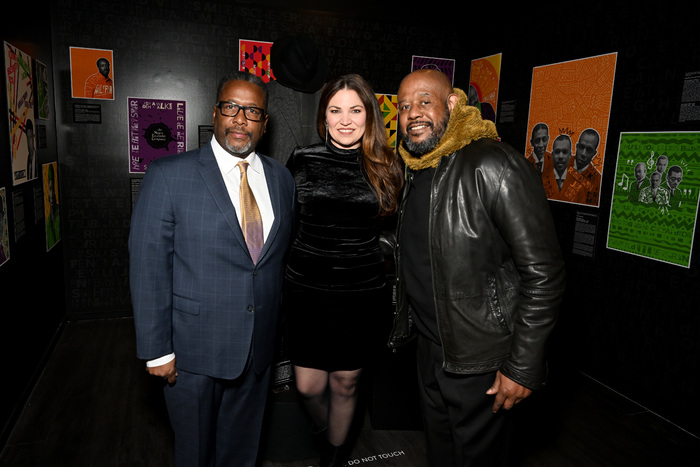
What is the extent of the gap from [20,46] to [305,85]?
1.82 m

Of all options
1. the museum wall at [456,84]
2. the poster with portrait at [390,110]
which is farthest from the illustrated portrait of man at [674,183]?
the poster with portrait at [390,110]

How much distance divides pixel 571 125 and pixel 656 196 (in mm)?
881

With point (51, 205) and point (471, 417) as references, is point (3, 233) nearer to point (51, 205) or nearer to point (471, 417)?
point (51, 205)

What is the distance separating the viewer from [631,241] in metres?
3.05

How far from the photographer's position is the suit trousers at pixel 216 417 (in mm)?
1725

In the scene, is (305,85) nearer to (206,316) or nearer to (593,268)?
(206,316)

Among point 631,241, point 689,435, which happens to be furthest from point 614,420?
point 631,241

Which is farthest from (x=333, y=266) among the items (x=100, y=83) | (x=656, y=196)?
(x=100, y=83)

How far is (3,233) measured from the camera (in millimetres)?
2510

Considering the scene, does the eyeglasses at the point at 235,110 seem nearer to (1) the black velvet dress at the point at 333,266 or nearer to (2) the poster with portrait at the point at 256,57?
(1) the black velvet dress at the point at 333,266

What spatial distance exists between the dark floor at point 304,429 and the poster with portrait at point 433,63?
3.10 meters

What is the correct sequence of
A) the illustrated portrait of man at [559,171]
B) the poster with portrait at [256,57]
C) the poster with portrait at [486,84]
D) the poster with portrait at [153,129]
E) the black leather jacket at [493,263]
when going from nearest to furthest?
the black leather jacket at [493,263]
the illustrated portrait of man at [559,171]
the poster with portrait at [153,129]
the poster with portrait at [256,57]
the poster with portrait at [486,84]

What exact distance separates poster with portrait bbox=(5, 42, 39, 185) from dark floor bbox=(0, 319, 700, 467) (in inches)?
54.5

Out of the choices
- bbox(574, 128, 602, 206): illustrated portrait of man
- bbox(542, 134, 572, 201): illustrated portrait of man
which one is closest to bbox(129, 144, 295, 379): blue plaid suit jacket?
bbox(574, 128, 602, 206): illustrated portrait of man
